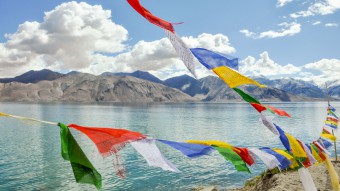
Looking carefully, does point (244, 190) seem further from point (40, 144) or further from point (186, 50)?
point (40, 144)

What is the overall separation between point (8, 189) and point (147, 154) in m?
22.9

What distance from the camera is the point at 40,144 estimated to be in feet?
158

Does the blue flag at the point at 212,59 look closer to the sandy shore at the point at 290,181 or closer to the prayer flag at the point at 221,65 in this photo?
the prayer flag at the point at 221,65

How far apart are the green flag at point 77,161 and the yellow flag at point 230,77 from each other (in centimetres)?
334

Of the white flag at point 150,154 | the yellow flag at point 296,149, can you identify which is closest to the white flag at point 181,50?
the white flag at point 150,154

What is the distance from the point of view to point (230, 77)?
687 cm

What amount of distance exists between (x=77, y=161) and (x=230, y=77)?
371cm

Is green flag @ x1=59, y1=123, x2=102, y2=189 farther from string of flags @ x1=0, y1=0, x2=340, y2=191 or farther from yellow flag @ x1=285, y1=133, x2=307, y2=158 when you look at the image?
yellow flag @ x1=285, y1=133, x2=307, y2=158

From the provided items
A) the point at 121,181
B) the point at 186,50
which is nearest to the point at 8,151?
the point at 121,181

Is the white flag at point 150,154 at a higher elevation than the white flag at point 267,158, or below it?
higher

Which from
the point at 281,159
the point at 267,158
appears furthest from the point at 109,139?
the point at 281,159

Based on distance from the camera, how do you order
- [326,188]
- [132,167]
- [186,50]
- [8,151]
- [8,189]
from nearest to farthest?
[186,50]
[326,188]
[8,189]
[132,167]
[8,151]

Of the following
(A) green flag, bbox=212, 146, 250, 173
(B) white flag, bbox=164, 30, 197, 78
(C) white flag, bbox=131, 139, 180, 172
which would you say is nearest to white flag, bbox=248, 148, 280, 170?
(A) green flag, bbox=212, 146, 250, 173

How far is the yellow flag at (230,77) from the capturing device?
675 centimetres
